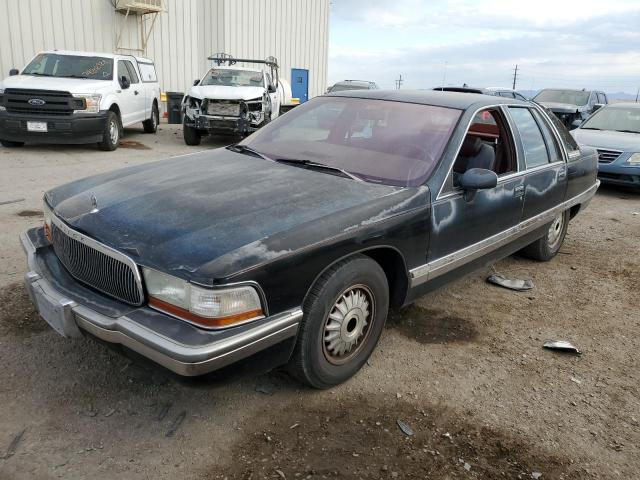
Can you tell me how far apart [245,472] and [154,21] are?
1714 cm

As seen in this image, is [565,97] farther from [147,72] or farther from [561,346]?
[561,346]

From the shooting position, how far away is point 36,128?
934 centimetres

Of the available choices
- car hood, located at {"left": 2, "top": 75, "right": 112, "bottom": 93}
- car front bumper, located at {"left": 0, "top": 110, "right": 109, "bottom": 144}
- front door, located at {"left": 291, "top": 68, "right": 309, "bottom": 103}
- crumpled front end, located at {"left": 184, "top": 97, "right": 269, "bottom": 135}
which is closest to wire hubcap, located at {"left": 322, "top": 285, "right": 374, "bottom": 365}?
car front bumper, located at {"left": 0, "top": 110, "right": 109, "bottom": 144}

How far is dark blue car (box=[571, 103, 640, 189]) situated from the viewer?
27.8ft

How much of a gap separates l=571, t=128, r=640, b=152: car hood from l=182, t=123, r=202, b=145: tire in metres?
7.88

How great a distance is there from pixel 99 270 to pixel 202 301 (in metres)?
0.64

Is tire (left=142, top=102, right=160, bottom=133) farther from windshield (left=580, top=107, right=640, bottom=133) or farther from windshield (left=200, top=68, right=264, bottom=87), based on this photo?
windshield (left=580, top=107, right=640, bottom=133)

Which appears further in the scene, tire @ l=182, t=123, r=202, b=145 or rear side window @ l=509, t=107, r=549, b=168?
tire @ l=182, t=123, r=202, b=145

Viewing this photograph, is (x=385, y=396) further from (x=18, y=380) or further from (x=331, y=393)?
(x=18, y=380)

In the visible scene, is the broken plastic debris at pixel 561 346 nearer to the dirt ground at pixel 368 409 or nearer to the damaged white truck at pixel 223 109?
the dirt ground at pixel 368 409

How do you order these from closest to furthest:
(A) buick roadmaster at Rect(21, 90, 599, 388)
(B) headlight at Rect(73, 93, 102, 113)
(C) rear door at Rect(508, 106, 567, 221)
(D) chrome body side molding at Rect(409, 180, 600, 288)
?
1. (A) buick roadmaster at Rect(21, 90, 599, 388)
2. (D) chrome body side molding at Rect(409, 180, 600, 288)
3. (C) rear door at Rect(508, 106, 567, 221)
4. (B) headlight at Rect(73, 93, 102, 113)

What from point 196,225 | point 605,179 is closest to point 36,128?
point 196,225

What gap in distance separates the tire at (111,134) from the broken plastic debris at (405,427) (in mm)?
9164

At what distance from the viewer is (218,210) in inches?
101
